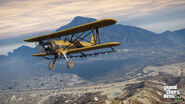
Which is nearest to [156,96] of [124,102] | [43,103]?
[124,102]

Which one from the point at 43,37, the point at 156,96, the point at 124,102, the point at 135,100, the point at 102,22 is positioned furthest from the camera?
the point at 156,96

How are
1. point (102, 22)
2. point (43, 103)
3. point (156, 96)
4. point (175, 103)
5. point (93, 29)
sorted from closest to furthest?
point (102, 22)
point (93, 29)
point (175, 103)
point (156, 96)
point (43, 103)

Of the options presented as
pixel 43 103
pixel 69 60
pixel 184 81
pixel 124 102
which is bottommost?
pixel 43 103

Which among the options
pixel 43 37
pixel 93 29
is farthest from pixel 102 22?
pixel 43 37

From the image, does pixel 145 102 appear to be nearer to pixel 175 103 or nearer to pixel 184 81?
pixel 175 103

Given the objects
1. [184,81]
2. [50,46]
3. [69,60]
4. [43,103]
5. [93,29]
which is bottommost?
[43,103]

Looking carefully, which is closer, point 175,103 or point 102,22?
point 102,22

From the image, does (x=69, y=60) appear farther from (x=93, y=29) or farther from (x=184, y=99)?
(x=184, y=99)

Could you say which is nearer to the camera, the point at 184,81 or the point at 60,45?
the point at 60,45

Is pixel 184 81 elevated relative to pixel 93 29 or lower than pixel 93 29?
lower
